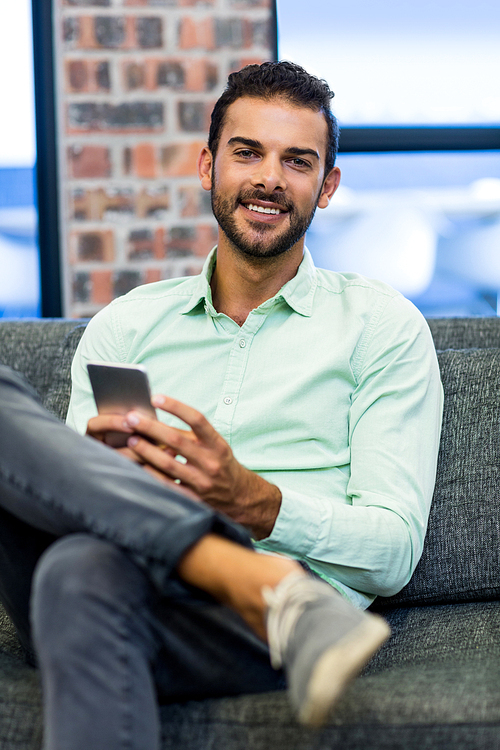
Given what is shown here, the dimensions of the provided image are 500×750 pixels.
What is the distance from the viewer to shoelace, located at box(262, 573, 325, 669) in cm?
75

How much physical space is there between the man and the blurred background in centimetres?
54

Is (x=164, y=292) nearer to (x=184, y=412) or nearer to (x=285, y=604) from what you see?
(x=184, y=412)

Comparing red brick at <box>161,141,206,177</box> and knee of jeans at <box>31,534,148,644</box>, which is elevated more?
red brick at <box>161,141,206,177</box>

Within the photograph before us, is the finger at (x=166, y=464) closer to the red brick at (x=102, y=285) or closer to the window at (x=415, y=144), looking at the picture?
the red brick at (x=102, y=285)

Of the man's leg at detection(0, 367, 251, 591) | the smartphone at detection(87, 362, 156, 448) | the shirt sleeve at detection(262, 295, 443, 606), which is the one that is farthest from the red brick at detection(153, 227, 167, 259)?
the man's leg at detection(0, 367, 251, 591)

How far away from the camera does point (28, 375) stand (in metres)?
1.65

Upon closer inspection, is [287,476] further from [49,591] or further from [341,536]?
[49,591]

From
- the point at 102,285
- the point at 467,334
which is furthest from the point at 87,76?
the point at 467,334

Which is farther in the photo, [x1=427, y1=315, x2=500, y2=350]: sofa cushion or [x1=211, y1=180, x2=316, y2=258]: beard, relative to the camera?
[x1=427, y1=315, x2=500, y2=350]: sofa cushion

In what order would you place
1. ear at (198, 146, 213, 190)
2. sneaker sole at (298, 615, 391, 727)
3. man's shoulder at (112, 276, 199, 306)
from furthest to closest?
ear at (198, 146, 213, 190) → man's shoulder at (112, 276, 199, 306) → sneaker sole at (298, 615, 391, 727)

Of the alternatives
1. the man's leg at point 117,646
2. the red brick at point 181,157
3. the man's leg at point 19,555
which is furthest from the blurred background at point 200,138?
the man's leg at point 117,646

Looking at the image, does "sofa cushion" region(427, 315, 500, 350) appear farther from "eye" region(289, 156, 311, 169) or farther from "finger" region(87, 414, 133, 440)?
"finger" region(87, 414, 133, 440)

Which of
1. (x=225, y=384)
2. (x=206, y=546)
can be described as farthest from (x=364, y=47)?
(x=206, y=546)

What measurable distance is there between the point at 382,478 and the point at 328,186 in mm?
687
